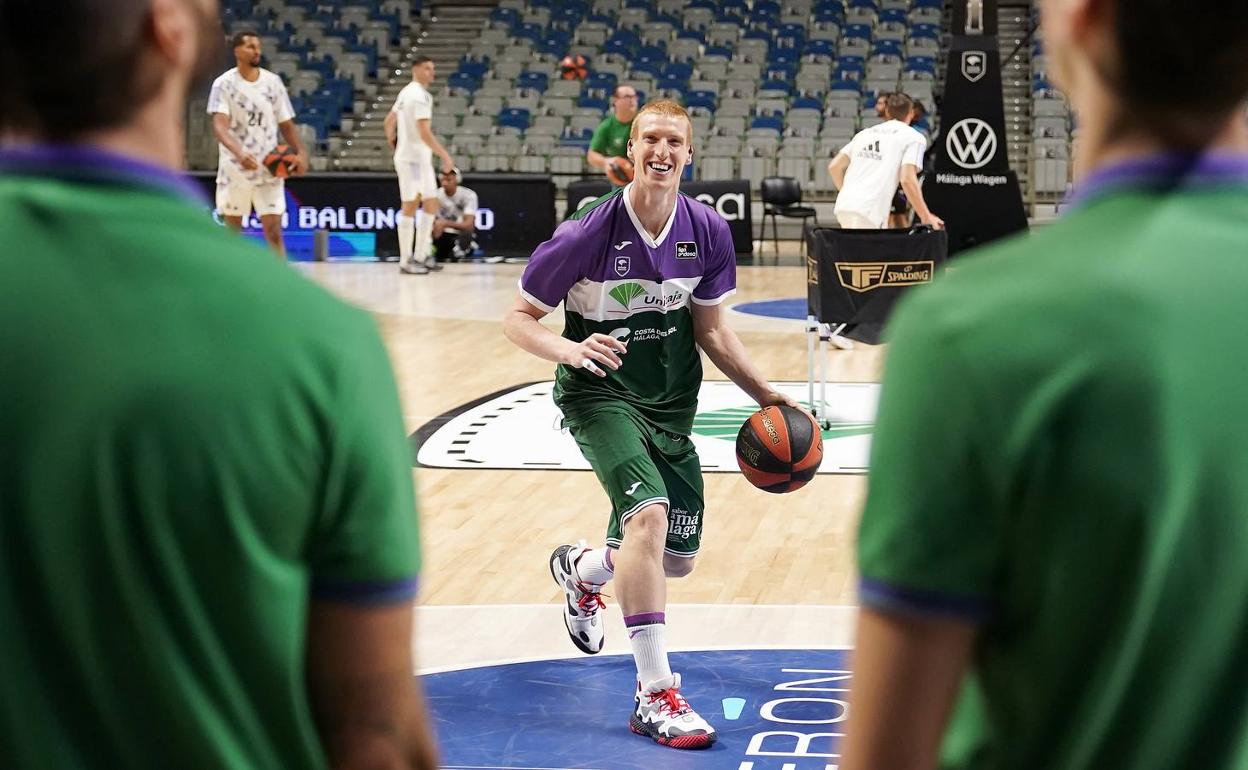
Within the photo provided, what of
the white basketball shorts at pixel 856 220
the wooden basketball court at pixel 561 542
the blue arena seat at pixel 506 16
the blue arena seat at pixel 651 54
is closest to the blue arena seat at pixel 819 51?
the blue arena seat at pixel 651 54

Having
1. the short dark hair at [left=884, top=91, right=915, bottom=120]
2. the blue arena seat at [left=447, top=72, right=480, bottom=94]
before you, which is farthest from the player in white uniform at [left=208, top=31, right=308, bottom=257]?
the blue arena seat at [left=447, top=72, right=480, bottom=94]

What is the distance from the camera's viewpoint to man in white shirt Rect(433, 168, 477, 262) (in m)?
18.5

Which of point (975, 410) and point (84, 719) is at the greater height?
point (975, 410)

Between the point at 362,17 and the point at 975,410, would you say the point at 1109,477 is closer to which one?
the point at 975,410

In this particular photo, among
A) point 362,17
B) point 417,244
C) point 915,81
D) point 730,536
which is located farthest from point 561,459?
point 362,17

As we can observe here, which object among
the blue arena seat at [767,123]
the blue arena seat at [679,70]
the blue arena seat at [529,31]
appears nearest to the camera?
the blue arena seat at [767,123]

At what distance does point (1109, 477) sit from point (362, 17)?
27.2 meters

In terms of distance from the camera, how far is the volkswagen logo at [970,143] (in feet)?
49.7

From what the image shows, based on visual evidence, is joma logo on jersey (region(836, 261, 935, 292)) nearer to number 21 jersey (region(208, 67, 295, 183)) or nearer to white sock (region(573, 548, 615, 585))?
white sock (region(573, 548, 615, 585))

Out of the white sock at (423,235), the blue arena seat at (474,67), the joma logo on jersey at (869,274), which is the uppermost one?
the blue arena seat at (474,67)

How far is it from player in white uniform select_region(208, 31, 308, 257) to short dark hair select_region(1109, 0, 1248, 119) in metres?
10.6

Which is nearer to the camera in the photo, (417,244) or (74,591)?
(74,591)

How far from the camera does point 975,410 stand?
44.3 inches

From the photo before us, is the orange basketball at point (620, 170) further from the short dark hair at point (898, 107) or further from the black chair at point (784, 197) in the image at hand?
the black chair at point (784, 197)
